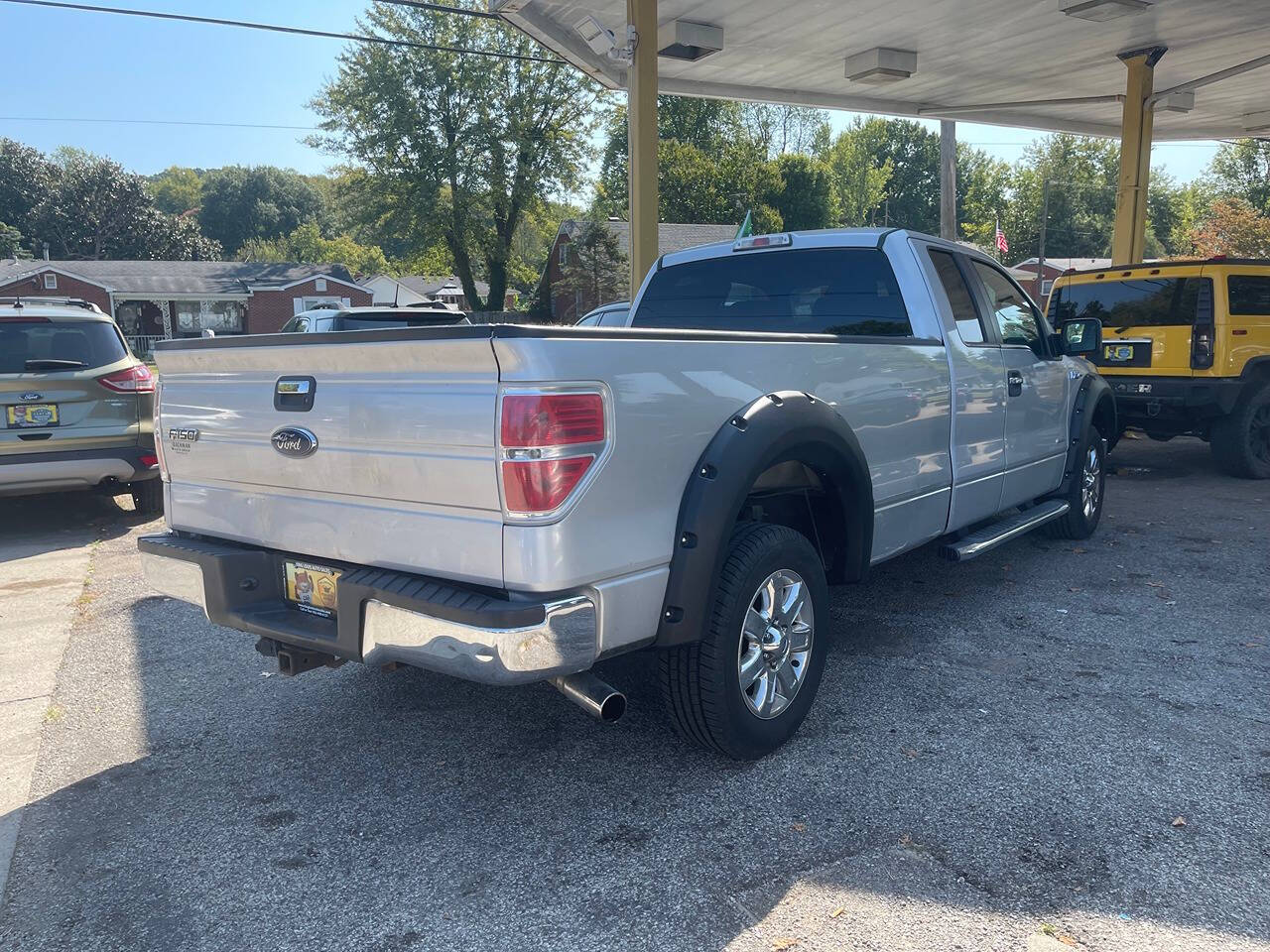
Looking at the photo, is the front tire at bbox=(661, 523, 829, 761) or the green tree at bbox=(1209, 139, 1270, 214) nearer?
the front tire at bbox=(661, 523, 829, 761)

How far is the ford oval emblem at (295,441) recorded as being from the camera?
322 centimetres

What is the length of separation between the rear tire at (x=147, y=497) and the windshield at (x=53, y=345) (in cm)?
120

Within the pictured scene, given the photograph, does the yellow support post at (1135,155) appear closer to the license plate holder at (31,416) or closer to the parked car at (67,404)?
the parked car at (67,404)

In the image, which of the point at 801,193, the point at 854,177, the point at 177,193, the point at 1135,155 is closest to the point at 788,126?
the point at 854,177

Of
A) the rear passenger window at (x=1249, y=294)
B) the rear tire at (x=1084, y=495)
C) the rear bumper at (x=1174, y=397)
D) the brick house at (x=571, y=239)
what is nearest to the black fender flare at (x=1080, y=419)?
the rear tire at (x=1084, y=495)

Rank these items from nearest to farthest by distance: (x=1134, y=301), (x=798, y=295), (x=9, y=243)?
(x=798, y=295), (x=1134, y=301), (x=9, y=243)

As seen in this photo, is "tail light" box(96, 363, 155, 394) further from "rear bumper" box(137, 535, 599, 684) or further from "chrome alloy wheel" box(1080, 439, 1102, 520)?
"chrome alloy wheel" box(1080, 439, 1102, 520)

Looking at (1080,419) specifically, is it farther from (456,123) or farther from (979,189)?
(979,189)

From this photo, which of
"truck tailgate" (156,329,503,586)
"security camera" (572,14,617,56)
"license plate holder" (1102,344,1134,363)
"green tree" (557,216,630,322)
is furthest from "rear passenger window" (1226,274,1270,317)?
"green tree" (557,216,630,322)

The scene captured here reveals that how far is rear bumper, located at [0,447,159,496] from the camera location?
7285 millimetres

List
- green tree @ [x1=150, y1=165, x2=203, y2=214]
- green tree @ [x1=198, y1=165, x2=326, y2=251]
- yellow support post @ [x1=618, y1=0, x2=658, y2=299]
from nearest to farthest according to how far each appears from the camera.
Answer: yellow support post @ [x1=618, y1=0, x2=658, y2=299]
green tree @ [x1=198, y1=165, x2=326, y2=251]
green tree @ [x1=150, y1=165, x2=203, y2=214]

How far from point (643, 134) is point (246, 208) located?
11898cm

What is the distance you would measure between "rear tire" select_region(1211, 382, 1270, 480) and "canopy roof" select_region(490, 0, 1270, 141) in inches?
179

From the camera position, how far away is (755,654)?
11.4 feet
